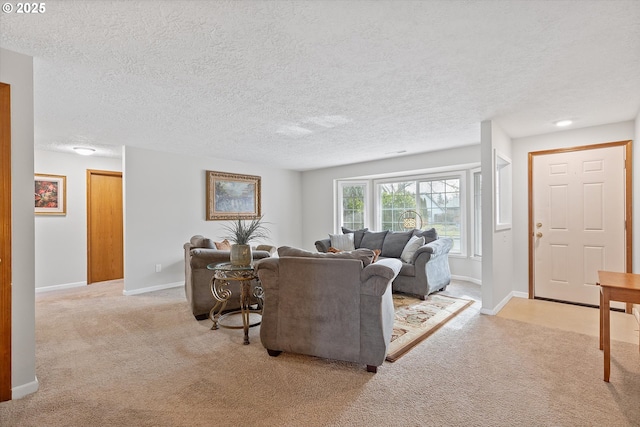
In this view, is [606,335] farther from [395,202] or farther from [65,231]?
[65,231]

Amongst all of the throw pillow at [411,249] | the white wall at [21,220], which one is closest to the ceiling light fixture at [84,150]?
the white wall at [21,220]

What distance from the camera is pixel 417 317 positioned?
346 centimetres

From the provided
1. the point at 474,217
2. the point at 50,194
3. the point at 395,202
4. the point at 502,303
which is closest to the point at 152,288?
the point at 50,194

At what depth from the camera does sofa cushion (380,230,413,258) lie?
5078 mm

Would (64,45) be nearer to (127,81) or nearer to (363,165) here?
(127,81)

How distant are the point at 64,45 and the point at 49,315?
3241mm

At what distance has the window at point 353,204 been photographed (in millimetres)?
6852

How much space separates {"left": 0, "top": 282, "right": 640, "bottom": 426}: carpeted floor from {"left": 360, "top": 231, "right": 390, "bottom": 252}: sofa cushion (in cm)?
234

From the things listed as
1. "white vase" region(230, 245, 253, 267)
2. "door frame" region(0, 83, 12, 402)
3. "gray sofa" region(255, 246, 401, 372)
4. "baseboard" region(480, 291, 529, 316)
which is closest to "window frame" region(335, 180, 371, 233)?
"baseboard" region(480, 291, 529, 316)

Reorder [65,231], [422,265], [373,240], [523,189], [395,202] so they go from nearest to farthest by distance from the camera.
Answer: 1. [422,265]
2. [523,189]
3. [65,231]
4. [373,240]
5. [395,202]

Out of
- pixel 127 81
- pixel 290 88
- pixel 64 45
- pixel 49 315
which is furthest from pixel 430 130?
pixel 49 315

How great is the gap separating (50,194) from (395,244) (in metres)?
5.73

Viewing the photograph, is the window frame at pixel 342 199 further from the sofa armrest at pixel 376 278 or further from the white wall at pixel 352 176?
the sofa armrest at pixel 376 278

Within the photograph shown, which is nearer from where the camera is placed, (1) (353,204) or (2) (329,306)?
(2) (329,306)
